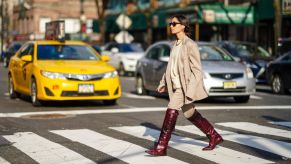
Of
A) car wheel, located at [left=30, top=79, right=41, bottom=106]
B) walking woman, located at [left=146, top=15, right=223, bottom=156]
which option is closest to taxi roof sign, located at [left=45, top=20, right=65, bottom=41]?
car wheel, located at [left=30, top=79, right=41, bottom=106]

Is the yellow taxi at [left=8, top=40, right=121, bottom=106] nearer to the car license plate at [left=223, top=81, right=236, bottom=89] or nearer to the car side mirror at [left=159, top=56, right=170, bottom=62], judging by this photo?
the car side mirror at [left=159, top=56, right=170, bottom=62]

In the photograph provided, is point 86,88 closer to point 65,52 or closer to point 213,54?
point 65,52

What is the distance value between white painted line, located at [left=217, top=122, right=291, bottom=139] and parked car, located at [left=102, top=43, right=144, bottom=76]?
18.5m

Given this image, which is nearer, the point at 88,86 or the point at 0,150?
the point at 0,150

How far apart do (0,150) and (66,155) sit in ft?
3.10

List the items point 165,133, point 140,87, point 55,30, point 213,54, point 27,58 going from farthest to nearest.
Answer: point 55,30
point 140,87
point 213,54
point 27,58
point 165,133

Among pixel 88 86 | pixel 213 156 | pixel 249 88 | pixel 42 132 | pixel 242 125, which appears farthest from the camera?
pixel 249 88

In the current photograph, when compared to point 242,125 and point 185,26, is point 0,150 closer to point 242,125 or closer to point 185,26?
point 185,26

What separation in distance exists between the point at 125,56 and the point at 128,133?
21053mm

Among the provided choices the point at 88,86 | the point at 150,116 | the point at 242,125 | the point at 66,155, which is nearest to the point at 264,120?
the point at 242,125

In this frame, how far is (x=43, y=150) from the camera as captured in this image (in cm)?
820

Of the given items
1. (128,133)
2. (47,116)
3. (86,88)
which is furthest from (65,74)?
(128,133)

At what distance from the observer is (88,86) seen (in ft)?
44.6

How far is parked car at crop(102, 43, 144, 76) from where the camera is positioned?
3036cm
